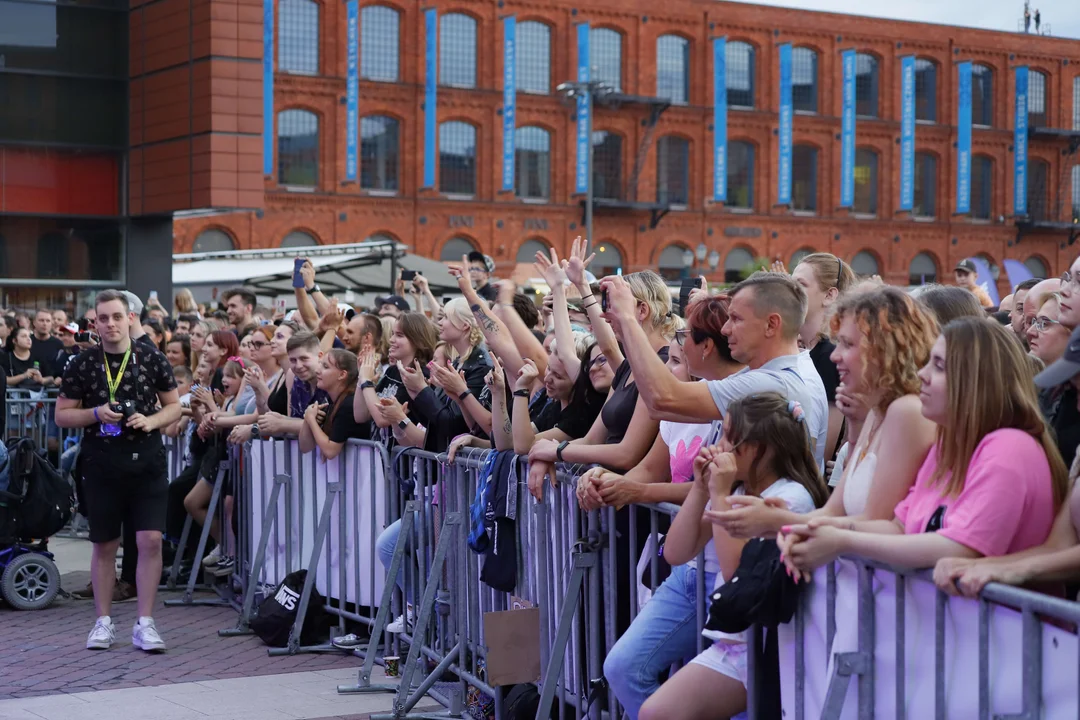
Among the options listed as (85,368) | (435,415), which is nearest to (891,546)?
(435,415)

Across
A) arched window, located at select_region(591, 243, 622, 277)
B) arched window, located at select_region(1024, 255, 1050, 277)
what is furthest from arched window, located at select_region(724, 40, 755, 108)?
arched window, located at select_region(1024, 255, 1050, 277)

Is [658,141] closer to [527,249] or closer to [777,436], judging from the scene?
[527,249]

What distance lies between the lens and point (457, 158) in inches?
1833

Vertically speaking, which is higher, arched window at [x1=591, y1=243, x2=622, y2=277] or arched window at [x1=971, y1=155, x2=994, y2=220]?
arched window at [x1=971, y1=155, x2=994, y2=220]

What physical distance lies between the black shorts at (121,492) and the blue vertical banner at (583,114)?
3826 cm

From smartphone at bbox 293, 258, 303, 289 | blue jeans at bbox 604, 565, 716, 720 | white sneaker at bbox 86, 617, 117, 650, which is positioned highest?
smartphone at bbox 293, 258, 303, 289

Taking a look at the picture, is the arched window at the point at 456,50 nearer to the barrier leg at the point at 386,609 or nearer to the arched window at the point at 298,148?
the arched window at the point at 298,148

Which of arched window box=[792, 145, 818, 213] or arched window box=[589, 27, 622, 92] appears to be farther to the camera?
arched window box=[792, 145, 818, 213]

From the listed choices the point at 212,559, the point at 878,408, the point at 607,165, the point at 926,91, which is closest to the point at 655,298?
the point at 878,408

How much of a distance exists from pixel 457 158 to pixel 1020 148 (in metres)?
23.9

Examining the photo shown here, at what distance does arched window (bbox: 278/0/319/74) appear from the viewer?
43.3 meters

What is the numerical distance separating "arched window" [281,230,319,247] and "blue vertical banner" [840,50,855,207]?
20.3 meters

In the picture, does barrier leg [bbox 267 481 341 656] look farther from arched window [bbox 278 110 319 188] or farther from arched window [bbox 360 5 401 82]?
arched window [bbox 360 5 401 82]

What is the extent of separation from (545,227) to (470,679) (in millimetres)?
41562
